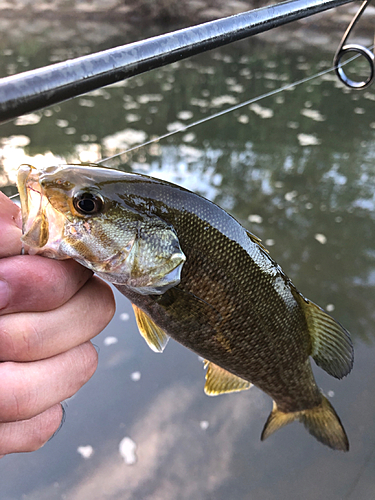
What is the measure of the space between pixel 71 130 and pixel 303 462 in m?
4.19

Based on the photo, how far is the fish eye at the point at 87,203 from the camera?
2.33 ft

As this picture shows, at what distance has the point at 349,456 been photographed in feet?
6.08

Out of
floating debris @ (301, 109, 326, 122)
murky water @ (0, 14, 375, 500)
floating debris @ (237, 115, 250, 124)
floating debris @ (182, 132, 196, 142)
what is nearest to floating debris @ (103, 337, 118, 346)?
murky water @ (0, 14, 375, 500)

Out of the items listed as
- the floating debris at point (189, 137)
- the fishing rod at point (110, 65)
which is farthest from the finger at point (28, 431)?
the floating debris at point (189, 137)

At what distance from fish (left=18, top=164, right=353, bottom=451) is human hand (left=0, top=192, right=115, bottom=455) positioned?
4cm

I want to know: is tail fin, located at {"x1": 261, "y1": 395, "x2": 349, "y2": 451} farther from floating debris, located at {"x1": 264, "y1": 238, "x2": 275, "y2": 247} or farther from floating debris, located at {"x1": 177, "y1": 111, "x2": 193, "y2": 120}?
floating debris, located at {"x1": 177, "y1": 111, "x2": 193, "y2": 120}

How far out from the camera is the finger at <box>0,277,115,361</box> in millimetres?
689

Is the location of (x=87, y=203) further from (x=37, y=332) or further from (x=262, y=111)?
(x=262, y=111)

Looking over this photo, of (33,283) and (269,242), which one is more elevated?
(33,283)

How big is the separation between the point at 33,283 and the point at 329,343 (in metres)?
0.70

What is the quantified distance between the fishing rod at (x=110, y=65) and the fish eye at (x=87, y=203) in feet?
0.64

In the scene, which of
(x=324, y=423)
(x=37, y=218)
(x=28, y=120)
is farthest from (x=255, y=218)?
(x=28, y=120)

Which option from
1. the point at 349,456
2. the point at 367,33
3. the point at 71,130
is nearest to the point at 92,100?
the point at 71,130

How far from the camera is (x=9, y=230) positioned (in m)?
0.67
